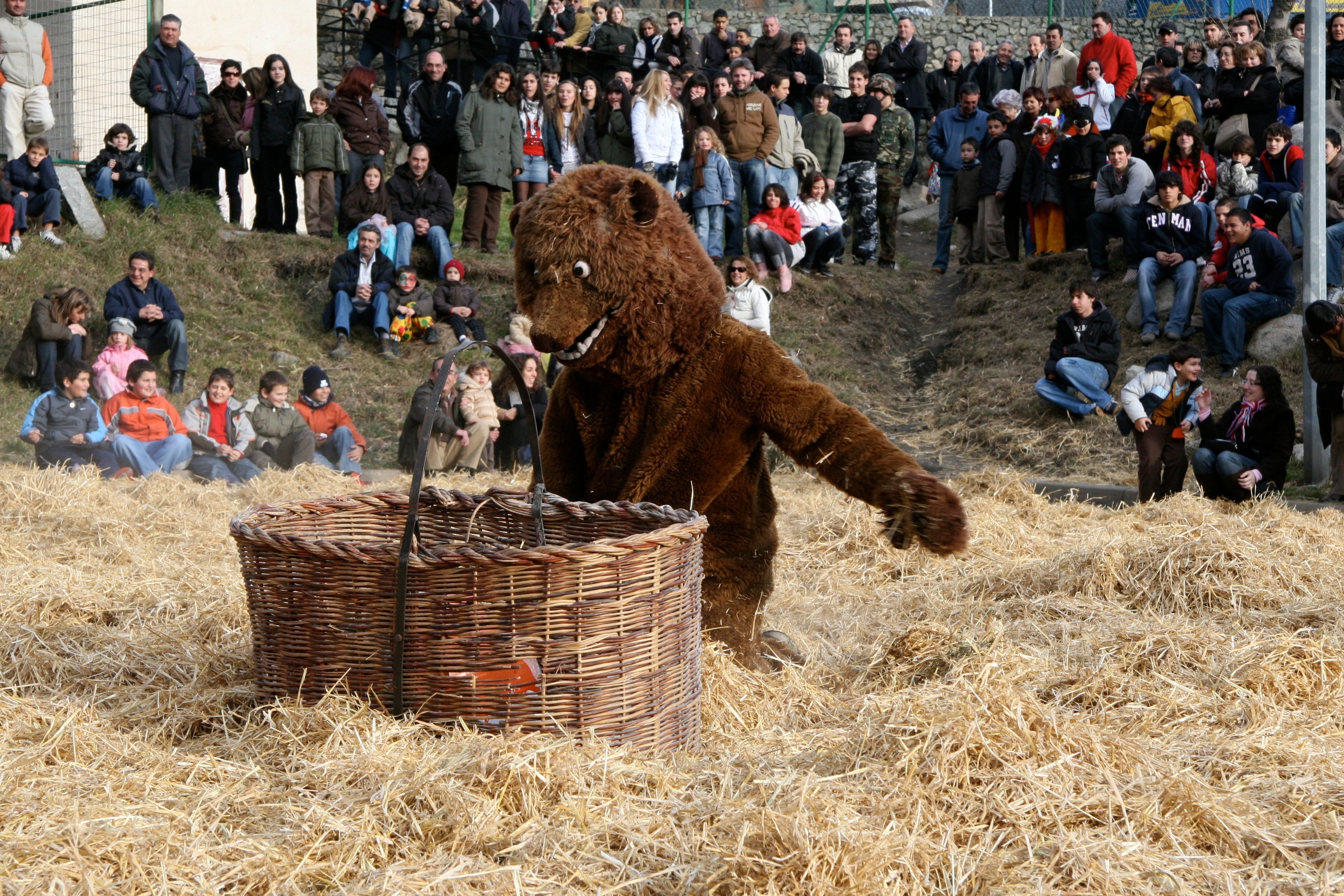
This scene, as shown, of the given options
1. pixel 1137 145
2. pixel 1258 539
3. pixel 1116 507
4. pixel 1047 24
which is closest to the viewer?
pixel 1258 539

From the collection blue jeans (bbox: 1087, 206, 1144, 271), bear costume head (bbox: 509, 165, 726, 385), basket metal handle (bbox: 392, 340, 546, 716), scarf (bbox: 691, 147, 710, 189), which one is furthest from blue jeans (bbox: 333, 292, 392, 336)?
basket metal handle (bbox: 392, 340, 546, 716)

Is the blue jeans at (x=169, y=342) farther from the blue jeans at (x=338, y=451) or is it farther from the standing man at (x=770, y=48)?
the standing man at (x=770, y=48)

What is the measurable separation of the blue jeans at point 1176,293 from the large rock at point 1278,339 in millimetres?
714

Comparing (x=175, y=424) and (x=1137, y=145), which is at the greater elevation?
(x=1137, y=145)

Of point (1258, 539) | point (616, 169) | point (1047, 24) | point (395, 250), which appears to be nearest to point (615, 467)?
point (616, 169)

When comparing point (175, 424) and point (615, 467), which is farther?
point (175, 424)

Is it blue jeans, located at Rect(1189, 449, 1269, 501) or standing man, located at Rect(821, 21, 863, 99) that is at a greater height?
standing man, located at Rect(821, 21, 863, 99)

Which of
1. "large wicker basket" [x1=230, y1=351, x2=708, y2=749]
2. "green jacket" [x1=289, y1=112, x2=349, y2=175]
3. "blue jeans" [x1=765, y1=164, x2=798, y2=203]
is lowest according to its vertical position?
"large wicker basket" [x1=230, y1=351, x2=708, y2=749]

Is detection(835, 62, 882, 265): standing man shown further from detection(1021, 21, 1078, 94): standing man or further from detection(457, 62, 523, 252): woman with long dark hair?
detection(457, 62, 523, 252): woman with long dark hair

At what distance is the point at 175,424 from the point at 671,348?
20.6ft

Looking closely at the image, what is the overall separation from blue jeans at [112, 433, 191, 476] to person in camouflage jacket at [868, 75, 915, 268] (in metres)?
8.43

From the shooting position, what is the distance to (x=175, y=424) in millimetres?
9148

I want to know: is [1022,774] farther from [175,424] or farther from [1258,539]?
[175,424]

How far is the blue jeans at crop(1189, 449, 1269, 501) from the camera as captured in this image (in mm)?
8023
